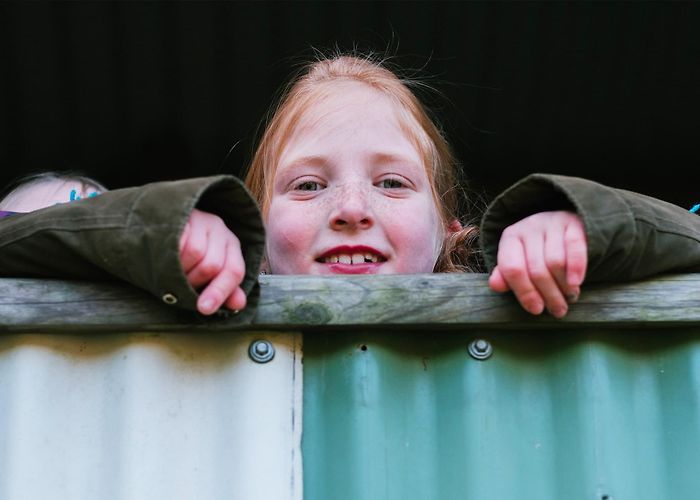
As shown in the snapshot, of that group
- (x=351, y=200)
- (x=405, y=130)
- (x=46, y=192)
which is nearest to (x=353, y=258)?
(x=351, y=200)

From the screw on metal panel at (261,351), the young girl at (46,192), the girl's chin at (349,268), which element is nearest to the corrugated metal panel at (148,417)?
the screw on metal panel at (261,351)

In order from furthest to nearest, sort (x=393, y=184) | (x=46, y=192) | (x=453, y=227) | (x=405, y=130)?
1. (x=46, y=192)
2. (x=453, y=227)
3. (x=405, y=130)
4. (x=393, y=184)

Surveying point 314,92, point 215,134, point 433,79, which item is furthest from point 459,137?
point 314,92

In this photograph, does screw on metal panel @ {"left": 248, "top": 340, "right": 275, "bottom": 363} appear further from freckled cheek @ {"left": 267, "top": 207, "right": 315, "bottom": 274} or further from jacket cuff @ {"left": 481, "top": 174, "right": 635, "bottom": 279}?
freckled cheek @ {"left": 267, "top": 207, "right": 315, "bottom": 274}

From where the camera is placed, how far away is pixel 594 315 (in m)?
1.79

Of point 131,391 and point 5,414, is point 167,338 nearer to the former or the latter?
point 131,391

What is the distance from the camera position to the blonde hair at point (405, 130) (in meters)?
2.78

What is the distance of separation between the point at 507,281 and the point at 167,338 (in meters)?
0.54

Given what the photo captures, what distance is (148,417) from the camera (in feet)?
5.77

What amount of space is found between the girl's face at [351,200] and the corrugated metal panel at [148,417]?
562 millimetres

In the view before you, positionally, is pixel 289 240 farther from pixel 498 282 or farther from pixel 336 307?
pixel 498 282

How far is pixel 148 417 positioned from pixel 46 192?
1801 mm

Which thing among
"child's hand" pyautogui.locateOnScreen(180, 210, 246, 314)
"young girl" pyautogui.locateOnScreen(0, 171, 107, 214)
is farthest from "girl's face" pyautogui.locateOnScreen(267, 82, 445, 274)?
"young girl" pyautogui.locateOnScreen(0, 171, 107, 214)

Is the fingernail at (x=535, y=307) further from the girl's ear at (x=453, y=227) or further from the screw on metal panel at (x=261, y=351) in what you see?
the girl's ear at (x=453, y=227)
